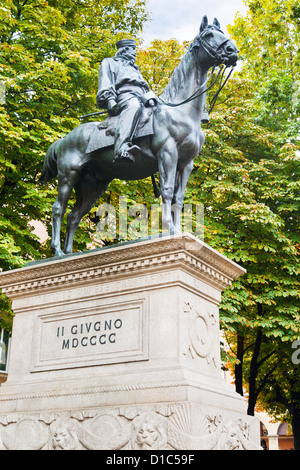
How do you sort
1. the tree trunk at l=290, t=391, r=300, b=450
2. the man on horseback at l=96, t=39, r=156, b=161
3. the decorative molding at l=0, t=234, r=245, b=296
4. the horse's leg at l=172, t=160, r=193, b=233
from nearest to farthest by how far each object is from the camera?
the decorative molding at l=0, t=234, r=245, b=296, the man on horseback at l=96, t=39, r=156, b=161, the horse's leg at l=172, t=160, r=193, b=233, the tree trunk at l=290, t=391, r=300, b=450

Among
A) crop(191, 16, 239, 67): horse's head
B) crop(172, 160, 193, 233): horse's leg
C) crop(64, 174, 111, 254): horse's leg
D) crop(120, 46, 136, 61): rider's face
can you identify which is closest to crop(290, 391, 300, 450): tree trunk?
crop(64, 174, 111, 254): horse's leg

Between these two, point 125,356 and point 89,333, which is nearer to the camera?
point 125,356

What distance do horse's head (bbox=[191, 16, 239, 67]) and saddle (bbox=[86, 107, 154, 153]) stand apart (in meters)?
1.03

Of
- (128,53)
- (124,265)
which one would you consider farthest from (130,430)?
(128,53)

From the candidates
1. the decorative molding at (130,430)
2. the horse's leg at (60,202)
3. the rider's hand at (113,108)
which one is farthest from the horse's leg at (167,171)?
the decorative molding at (130,430)

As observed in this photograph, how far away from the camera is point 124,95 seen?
26.1 ft

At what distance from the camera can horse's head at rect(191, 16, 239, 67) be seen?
290 inches

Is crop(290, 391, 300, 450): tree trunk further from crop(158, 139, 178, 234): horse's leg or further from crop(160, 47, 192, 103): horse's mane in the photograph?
crop(160, 47, 192, 103): horse's mane

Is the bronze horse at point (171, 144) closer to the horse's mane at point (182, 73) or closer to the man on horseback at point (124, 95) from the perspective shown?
the horse's mane at point (182, 73)

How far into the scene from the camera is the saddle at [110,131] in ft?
24.5

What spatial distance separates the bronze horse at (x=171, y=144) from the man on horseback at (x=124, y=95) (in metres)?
0.22

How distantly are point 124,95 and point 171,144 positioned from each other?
126 centimetres

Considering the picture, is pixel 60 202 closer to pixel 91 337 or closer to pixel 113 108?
pixel 113 108
